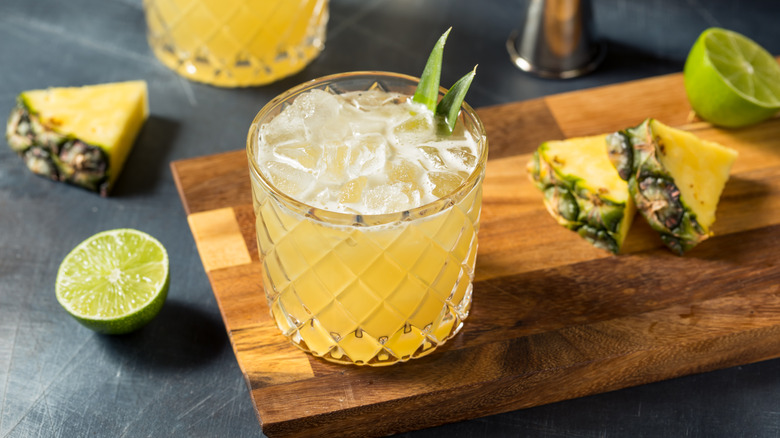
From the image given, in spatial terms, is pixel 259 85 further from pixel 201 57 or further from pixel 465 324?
pixel 465 324

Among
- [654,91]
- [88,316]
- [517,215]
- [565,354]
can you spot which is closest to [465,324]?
[565,354]

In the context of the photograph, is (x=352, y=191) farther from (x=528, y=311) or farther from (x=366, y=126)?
(x=528, y=311)

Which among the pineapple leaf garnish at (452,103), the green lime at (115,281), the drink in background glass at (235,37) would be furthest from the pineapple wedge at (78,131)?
the pineapple leaf garnish at (452,103)

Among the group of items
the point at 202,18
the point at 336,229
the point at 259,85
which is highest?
the point at 336,229

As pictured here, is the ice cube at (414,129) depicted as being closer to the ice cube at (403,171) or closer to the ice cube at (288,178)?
the ice cube at (403,171)

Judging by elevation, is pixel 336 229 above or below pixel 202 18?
above

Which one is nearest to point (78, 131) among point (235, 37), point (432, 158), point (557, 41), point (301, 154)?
point (235, 37)
